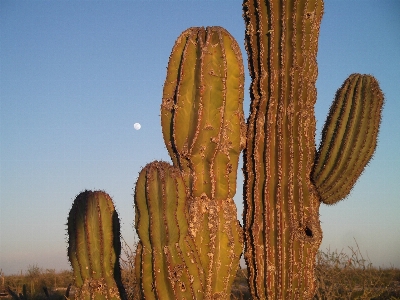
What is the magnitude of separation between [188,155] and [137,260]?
111 cm

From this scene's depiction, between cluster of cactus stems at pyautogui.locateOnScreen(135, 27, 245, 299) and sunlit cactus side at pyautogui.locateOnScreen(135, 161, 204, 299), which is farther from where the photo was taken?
cluster of cactus stems at pyautogui.locateOnScreen(135, 27, 245, 299)

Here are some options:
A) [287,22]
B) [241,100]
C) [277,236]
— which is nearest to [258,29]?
[287,22]

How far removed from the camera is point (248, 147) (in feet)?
17.1

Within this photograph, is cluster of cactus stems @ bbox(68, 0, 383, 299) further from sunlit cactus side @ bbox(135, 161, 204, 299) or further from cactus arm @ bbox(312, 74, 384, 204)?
sunlit cactus side @ bbox(135, 161, 204, 299)

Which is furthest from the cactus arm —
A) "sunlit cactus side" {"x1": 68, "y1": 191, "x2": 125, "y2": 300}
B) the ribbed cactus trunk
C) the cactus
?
"sunlit cactus side" {"x1": 68, "y1": 191, "x2": 125, "y2": 300}

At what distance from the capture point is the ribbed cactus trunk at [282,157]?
5008 mm

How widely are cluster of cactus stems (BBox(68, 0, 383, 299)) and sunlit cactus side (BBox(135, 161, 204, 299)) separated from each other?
180 millimetres

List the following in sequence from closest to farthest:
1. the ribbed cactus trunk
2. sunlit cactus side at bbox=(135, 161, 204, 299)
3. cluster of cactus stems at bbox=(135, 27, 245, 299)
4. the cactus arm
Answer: sunlit cactus side at bbox=(135, 161, 204, 299)
cluster of cactus stems at bbox=(135, 27, 245, 299)
the ribbed cactus trunk
the cactus arm

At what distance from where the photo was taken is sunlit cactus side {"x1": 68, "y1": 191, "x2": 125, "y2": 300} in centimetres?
560

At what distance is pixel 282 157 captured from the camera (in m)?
5.04

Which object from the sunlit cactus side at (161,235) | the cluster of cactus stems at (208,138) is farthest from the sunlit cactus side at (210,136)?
the sunlit cactus side at (161,235)

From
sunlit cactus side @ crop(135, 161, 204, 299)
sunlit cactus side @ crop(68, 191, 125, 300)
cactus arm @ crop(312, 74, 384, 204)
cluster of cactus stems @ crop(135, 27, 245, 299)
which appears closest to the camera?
sunlit cactus side @ crop(135, 161, 204, 299)

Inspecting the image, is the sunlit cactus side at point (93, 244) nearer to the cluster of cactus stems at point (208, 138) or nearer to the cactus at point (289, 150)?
the cluster of cactus stems at point (208, 138)

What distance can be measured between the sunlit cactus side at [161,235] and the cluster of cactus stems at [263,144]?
0.59 ft
